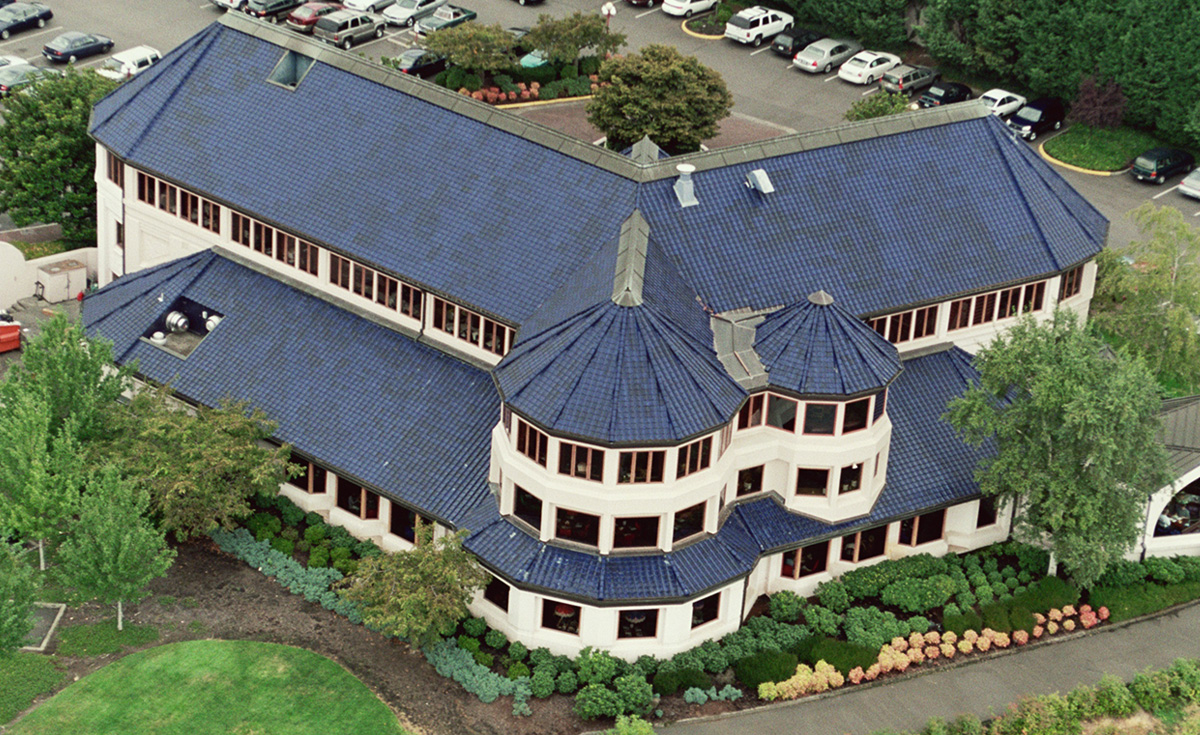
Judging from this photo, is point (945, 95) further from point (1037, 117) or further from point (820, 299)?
point (820, 299)

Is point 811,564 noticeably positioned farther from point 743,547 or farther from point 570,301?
point 570,301

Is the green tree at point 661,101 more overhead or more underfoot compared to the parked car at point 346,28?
more overhead

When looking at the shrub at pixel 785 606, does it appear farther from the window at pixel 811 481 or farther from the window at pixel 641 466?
the window at pixel 641 466

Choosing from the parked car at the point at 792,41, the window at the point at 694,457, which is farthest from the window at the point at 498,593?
the parked car at the point at 792,41

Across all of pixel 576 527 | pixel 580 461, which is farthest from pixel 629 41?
pixel 580 461

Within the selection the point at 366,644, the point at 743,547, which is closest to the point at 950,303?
the point at 743,547
